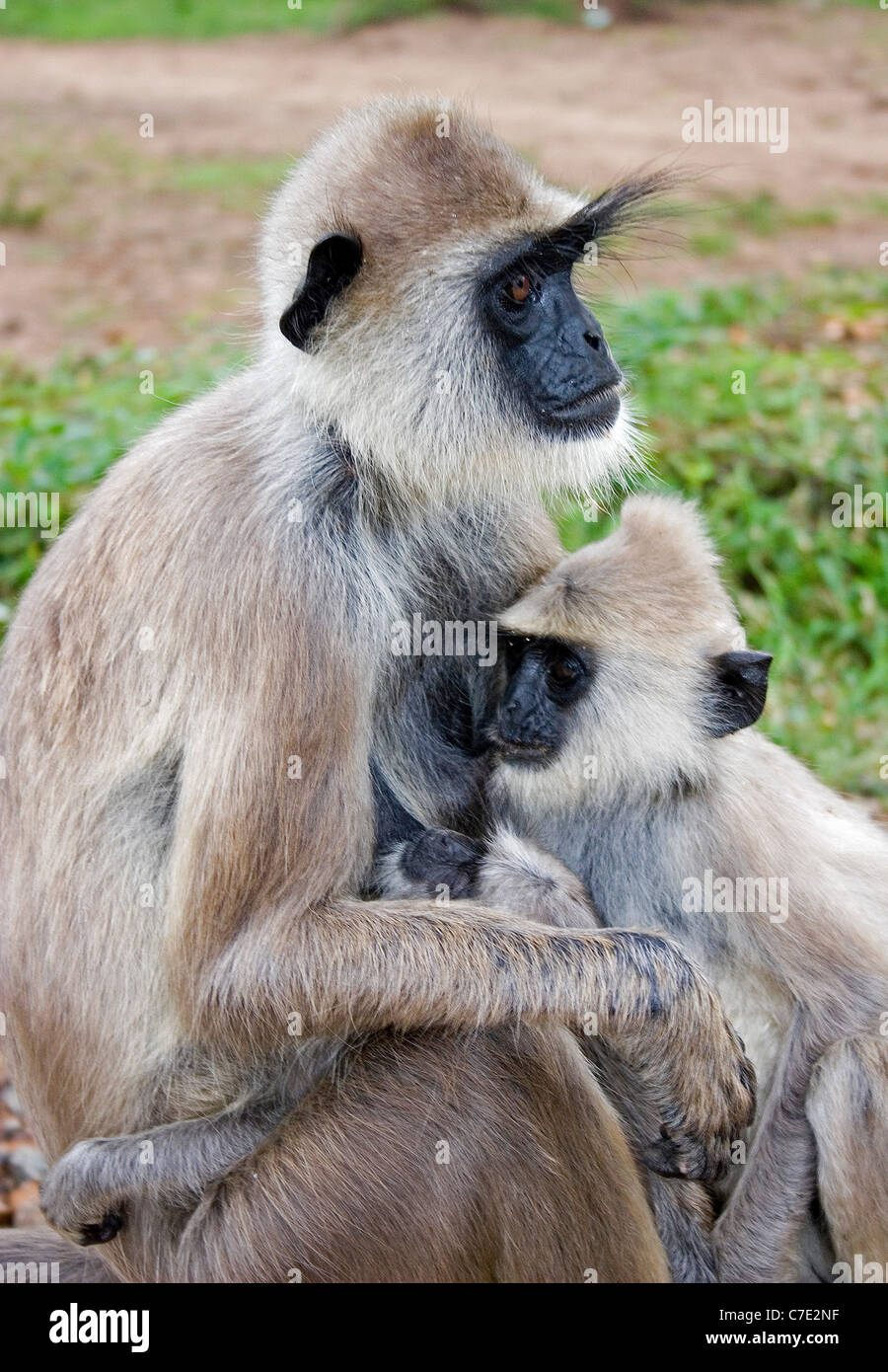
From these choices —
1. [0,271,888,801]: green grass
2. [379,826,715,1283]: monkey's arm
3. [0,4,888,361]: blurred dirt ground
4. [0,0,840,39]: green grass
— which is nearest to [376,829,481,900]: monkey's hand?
[379,826,715,1283]: monkey's arm

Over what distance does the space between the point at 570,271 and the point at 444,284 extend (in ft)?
1.22

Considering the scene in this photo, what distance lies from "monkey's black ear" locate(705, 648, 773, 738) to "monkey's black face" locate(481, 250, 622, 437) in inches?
25.9

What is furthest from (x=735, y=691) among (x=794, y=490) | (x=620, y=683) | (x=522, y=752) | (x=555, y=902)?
(x=794, y=490)

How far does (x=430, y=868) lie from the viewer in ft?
12.9

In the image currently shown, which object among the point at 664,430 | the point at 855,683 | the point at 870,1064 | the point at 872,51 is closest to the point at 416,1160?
the point at 870,1064

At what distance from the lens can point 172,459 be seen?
392 cm

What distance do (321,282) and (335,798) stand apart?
1171 mm

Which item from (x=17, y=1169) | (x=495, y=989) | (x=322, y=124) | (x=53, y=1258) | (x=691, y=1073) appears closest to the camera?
(x=495, y=989)

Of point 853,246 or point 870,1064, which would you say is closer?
point 870,1064

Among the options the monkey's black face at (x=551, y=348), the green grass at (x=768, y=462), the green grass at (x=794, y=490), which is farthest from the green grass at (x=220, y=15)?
the monkey's black face at (x=551, y=348)

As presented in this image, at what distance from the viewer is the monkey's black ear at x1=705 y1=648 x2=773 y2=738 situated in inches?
161

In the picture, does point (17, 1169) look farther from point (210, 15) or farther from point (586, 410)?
point (210, 15)

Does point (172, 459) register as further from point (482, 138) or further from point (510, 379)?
point (482, 138)

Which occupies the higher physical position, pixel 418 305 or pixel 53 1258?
pixel 418 305
